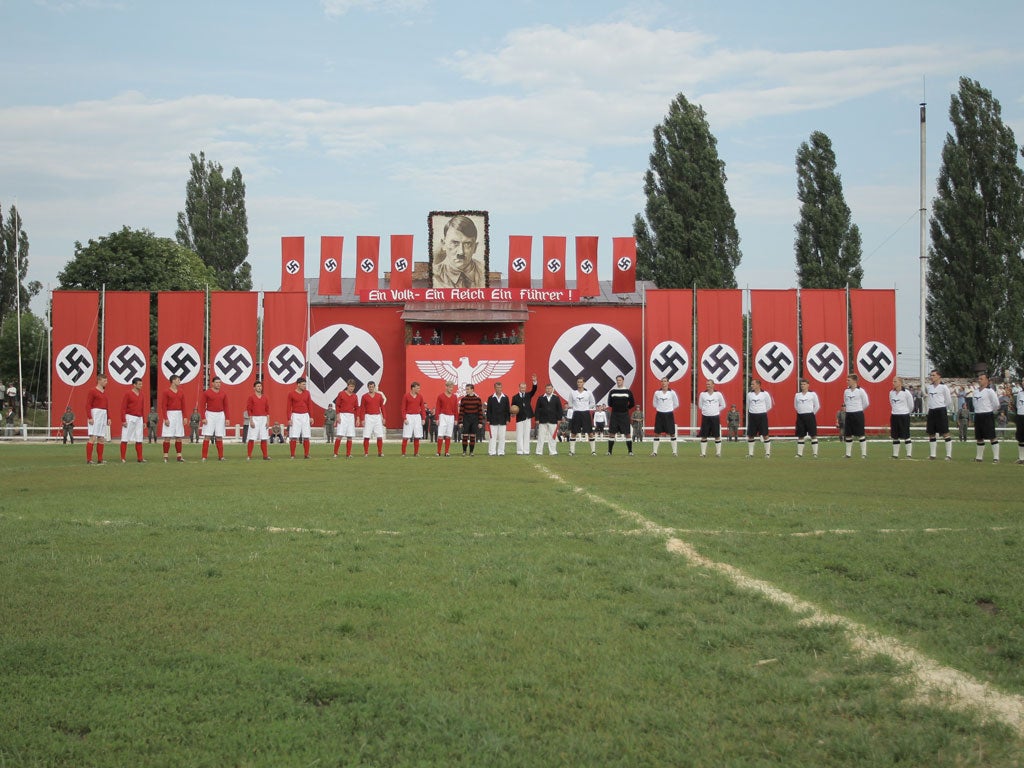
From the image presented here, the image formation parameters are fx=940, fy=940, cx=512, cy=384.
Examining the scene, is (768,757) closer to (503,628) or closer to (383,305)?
(503,628)

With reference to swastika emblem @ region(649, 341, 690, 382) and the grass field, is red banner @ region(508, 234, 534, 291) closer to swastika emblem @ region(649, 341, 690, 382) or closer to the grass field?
swastika emblem @ region(649, 341, 690, 382)

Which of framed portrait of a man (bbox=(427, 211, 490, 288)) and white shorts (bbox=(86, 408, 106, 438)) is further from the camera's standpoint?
framed portrait of a man (bbox=(427, 211, 490, 288))

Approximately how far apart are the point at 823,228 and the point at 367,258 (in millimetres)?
25260

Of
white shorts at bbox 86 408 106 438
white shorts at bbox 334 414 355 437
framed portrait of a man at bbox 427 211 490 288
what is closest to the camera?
white shorts at bbox 86 408 106 438

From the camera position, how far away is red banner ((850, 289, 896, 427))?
34.8 meters

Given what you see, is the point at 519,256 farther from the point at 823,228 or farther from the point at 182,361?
the point at 823,228

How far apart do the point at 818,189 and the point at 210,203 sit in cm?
3738

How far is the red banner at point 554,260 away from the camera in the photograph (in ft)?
120

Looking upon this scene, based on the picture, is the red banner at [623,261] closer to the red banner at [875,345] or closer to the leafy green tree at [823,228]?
the red banner at [875,345]

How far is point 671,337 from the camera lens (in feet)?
115

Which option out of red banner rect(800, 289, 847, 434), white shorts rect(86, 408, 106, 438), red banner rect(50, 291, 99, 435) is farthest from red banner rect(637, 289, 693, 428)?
red banner rect(50, 291, 99, 435)

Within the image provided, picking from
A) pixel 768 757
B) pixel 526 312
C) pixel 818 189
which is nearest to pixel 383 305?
pixel 526 312

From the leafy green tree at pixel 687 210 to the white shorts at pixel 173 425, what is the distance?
95.8 feet

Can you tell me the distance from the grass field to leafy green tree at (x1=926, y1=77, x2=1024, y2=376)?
38.1 metres
